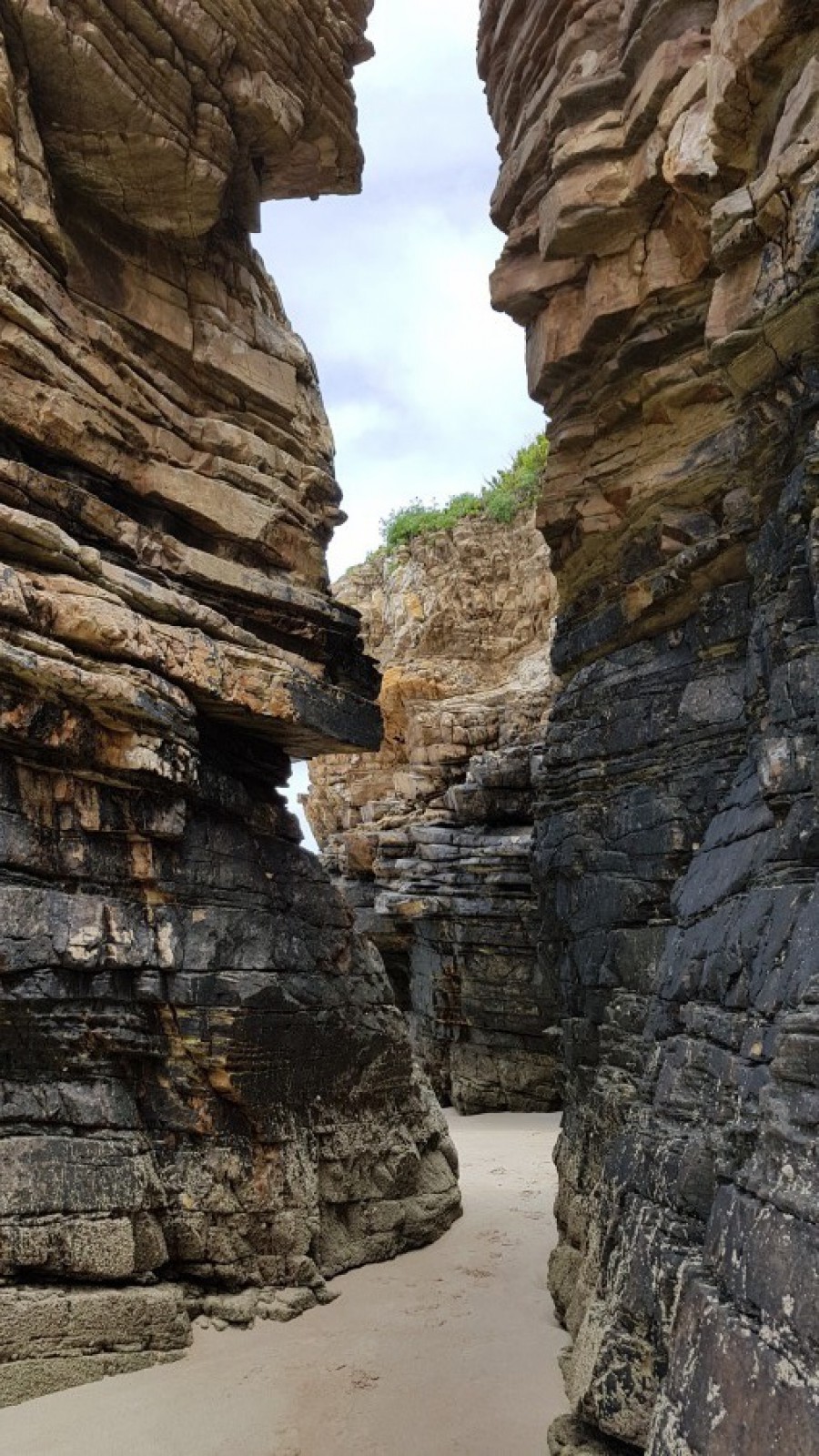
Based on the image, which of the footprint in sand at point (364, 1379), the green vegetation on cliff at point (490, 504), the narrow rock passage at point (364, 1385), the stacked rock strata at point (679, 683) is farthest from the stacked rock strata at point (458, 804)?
the footprint in sand at point (364, 1379)

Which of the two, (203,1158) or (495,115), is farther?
(495,115)

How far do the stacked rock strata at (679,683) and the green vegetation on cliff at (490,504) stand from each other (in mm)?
15917

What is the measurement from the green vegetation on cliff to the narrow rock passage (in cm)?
2300

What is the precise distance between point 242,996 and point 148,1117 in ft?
5.10

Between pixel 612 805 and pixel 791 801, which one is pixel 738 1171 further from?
pixel 612 805

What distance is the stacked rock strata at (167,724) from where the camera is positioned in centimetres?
916

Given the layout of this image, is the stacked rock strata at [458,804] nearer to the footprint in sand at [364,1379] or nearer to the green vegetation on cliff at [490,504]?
the green vegetation on cliff at [490,504]

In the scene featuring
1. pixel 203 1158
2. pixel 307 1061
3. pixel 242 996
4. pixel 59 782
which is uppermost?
pixel 59 782

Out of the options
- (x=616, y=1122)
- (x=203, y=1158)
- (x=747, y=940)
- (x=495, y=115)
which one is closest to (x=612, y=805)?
(x=616, y=1122)

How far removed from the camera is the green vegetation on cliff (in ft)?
98.5

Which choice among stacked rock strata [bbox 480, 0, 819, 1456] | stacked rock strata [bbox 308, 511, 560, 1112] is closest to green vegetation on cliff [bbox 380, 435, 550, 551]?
stacked rock strata [bbox 308, 511, 560, 1112]

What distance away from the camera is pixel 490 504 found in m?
30.5

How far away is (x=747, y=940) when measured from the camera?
6.24m

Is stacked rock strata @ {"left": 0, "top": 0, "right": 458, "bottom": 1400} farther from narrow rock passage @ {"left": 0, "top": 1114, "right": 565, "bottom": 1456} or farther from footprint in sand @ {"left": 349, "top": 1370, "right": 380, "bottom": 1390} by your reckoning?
footprint in sand @ {"left": 349, "top": 1370, "right": 380, "bottom": 1390}
